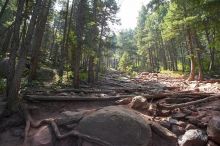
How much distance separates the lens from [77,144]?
8.62 metres

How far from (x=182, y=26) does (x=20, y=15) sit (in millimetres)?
21341

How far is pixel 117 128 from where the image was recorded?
8766mm

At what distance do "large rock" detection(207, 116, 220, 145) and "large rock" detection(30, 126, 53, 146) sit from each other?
17.1ft

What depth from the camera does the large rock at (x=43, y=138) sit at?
28.7 ft

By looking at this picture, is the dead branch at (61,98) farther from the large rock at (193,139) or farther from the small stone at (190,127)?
the large rock at (193,139)

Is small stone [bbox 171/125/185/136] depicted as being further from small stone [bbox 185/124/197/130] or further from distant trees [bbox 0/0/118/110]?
distant trees [bbox 0/0/118/110]

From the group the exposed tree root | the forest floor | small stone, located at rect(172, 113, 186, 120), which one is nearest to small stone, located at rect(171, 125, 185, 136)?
the forest floor

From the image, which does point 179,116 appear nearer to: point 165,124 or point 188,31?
point 165,124

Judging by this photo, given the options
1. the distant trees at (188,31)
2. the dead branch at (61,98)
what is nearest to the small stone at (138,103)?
the dead branch at (61,98)

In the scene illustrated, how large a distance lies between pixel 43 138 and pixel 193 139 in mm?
4852

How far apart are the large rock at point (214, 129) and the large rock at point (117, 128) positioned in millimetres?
1991

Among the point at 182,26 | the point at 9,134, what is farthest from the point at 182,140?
the point at 182,26

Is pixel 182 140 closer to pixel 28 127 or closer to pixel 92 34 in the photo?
pixel 28 127

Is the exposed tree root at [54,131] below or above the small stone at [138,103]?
below
